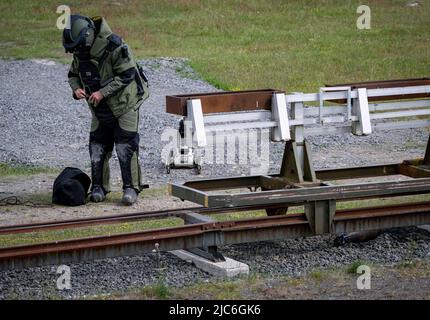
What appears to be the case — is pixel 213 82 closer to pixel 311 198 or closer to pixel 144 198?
pixel 144 198

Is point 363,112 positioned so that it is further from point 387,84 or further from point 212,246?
point 212,246

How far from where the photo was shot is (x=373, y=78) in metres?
25.5

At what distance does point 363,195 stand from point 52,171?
5978 millimetres

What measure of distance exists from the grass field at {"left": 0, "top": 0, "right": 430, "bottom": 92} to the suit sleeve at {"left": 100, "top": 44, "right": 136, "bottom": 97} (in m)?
10.9

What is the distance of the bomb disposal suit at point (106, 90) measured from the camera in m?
13.1

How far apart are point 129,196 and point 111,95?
123 centimetres

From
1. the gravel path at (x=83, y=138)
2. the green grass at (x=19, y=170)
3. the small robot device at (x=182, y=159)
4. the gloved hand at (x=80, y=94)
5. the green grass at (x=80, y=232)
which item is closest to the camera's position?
the green grass at (x=80, y=232)

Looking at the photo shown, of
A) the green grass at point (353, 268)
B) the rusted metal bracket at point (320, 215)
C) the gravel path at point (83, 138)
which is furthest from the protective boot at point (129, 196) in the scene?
the green grass at point (353, 268)

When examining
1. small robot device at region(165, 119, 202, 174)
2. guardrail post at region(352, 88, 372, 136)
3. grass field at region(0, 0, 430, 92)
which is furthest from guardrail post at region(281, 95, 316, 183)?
grass field at region(0, 0, 430, 92)

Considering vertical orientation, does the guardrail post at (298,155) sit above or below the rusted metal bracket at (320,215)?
above

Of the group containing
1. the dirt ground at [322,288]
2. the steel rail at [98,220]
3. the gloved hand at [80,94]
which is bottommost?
the dirt ground at [322,288]

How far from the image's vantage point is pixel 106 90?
13305 mm

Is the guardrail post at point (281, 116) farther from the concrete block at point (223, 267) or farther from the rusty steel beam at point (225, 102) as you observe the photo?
the concrete block at point (223, 267)

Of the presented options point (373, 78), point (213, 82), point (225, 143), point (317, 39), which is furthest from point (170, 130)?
point (317, 39)
